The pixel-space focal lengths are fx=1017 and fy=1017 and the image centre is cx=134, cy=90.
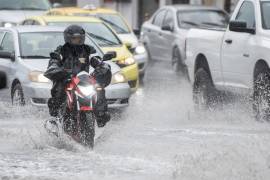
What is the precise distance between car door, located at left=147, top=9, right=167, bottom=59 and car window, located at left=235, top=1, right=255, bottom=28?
32.3 feet

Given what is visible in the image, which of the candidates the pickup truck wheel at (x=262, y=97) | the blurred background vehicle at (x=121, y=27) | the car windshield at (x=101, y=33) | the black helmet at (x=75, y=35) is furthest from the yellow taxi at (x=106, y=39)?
the black helmet at (x=75, y=35)

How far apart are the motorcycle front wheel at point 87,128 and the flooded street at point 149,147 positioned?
11cm

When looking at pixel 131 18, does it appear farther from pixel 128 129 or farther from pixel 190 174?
pixel 190 174

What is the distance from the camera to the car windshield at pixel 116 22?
2120 cm

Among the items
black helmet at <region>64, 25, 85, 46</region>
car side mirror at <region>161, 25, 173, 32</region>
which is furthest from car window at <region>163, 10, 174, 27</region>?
black helmet at <region>64, 25, 85, 46</region>

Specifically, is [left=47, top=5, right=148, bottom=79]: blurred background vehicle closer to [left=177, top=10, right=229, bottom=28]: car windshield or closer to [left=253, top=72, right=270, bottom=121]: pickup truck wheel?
[left=177, top=10, right=229, bottom=28]: car windshield

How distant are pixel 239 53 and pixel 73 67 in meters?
3.69

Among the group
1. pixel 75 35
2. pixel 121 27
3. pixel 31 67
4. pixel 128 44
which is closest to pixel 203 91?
pixel 31 67

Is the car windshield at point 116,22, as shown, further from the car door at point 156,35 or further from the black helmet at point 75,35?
the black helmet at point 75,35

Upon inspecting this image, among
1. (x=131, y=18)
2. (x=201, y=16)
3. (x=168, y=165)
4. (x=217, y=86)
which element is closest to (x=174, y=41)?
(x=201, y=16)

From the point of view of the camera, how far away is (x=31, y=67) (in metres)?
14.1

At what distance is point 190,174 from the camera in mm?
8727

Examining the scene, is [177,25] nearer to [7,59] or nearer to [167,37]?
[167,37]

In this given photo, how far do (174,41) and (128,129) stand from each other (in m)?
10.5
